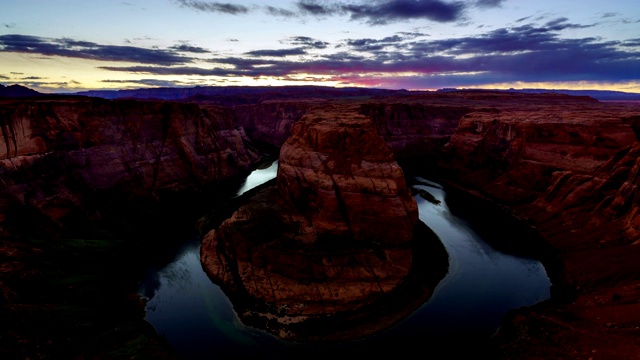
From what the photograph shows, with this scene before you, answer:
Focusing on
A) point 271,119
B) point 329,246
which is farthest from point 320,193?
point 271,119

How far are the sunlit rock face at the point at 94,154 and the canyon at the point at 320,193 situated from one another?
8.1 inches

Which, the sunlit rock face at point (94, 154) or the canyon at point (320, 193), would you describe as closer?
the canyon at point (320, 193)

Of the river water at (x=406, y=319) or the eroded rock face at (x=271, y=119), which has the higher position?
the eroded rock face at (x=271, y=119)

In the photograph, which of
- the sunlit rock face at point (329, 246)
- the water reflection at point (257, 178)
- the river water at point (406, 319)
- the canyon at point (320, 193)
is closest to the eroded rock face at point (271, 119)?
the water reflection at point (257, 178)

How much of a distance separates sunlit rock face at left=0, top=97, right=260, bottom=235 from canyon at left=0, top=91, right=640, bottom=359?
206 millimetres

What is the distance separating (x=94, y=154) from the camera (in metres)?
57.2

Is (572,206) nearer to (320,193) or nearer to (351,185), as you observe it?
(351,185)

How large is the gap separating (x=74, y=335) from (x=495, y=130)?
83104 millimetres

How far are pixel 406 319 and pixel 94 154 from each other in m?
53.2

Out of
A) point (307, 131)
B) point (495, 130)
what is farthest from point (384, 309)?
point (495, 130)

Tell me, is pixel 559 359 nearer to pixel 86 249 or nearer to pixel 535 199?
pixel 535 199

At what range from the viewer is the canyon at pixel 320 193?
28328mm

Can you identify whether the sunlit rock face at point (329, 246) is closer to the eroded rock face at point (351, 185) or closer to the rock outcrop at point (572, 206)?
the eroded rock face at point (351, 185)

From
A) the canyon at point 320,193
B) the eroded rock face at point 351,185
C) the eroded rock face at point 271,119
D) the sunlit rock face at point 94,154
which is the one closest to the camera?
the canyon at point 320,193
